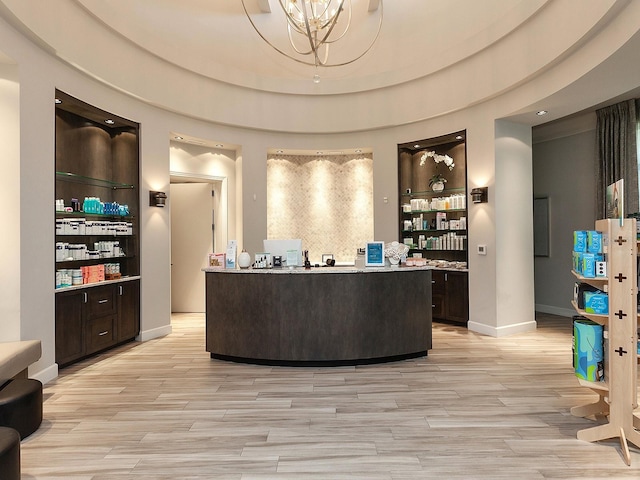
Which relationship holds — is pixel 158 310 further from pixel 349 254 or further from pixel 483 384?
pixel 483 384

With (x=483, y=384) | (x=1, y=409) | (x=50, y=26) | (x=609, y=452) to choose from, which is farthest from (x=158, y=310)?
(x=609, y=452)

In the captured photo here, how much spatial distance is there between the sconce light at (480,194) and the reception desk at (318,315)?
6.80 feet

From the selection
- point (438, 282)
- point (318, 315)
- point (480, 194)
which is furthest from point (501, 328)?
point (318, 315)

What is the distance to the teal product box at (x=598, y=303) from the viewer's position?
113 inches

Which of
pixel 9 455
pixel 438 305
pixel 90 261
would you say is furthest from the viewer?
pixel 438 305

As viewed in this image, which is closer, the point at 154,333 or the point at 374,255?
the point at 374,255

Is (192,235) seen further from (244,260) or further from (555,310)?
(555,310)

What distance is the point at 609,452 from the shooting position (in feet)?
8.98

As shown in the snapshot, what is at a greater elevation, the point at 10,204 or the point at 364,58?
the point at 364,58

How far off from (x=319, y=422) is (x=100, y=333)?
11.0 feet

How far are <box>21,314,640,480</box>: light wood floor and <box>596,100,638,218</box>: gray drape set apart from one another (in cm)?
290

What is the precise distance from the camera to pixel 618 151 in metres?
6.20

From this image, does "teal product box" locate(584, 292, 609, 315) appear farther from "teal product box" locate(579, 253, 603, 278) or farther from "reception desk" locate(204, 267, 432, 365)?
"reception desk" locate(204, 267, 432, 365)

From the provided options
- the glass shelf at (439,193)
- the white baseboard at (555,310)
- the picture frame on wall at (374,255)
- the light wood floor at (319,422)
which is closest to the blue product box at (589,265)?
the light wood floor at (319,422)
